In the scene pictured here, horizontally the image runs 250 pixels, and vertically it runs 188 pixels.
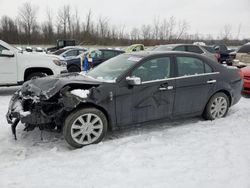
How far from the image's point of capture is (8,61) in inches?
298

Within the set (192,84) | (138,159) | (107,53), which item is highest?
(107,53)

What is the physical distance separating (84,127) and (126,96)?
33.6 inches

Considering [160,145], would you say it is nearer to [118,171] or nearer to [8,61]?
[118,171]

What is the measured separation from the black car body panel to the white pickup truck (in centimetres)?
314

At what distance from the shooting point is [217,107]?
5.39 metres

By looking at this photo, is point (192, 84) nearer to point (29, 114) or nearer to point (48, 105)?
point (48, 105)

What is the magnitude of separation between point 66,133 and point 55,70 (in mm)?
4476

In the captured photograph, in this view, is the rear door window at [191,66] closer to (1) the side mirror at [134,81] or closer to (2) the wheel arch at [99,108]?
(1) the side mirror at [134,81]

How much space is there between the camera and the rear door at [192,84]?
4855 mm

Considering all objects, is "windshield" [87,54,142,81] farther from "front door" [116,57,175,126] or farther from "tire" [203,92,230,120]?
"tire" [203,92,230,120]

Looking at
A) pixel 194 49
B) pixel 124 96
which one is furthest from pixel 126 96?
pixel 194 49

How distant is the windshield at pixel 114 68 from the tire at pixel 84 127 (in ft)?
2.35

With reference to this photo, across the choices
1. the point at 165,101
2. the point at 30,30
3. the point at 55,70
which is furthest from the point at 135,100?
the point at 30,30

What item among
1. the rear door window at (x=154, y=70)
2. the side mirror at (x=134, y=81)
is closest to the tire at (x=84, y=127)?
the side mirror at (x=134, y=81)
